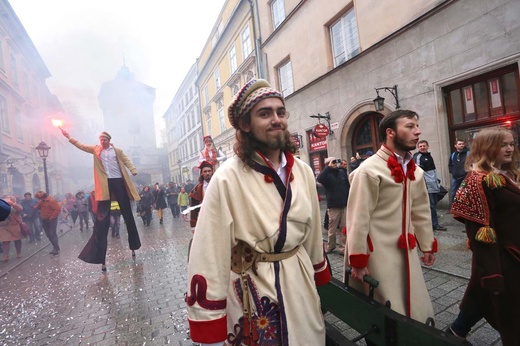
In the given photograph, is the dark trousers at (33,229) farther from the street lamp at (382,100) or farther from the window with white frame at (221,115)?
the window with white frame at (221,115)

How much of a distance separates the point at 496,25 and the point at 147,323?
799 centimetres

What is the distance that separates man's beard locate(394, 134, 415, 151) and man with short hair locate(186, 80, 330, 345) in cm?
109

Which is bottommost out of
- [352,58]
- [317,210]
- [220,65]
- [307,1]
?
[317,210]

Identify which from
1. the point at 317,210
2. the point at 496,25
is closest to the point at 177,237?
the point at 317,210

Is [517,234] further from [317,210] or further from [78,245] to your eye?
[78,245]

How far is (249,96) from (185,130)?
41195 mm

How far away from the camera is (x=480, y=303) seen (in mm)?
2066

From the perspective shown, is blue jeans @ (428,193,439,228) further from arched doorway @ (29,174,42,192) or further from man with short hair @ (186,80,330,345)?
arched doorway @ (29,174,42,192)

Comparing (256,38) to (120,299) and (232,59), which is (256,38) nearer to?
(232,59)

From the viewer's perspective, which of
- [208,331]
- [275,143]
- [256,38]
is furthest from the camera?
[256,38]

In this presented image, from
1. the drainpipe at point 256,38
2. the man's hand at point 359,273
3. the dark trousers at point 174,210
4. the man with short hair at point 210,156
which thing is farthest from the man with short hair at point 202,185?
the drainpipe at point 256,38

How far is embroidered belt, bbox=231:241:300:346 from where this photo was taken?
1.33 meters

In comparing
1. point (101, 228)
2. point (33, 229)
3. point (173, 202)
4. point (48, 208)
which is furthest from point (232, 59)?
point (101, 228)

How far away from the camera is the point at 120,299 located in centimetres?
398
